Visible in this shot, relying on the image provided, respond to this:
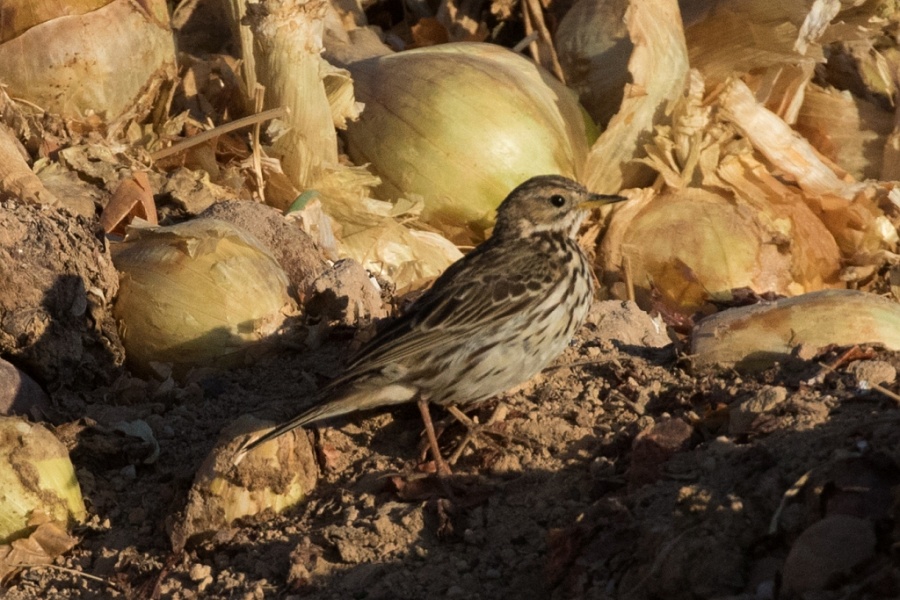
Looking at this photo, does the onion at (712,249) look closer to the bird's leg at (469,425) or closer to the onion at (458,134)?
the onion at (458,134)

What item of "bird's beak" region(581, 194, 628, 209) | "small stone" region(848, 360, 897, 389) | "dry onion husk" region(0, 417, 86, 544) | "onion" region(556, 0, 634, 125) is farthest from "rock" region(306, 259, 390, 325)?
"onion" region(556, 0, 634, 125)

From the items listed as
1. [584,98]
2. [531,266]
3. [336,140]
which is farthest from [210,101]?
[531,266]

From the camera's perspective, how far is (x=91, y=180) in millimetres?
6816

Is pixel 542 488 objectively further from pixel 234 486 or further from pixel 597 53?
pixel 597 53

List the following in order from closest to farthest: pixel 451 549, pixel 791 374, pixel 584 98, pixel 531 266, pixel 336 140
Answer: pixel 451 549 < pixel 791 374 < pixel 531 266 < pixel 336 140 < pixel 584 98

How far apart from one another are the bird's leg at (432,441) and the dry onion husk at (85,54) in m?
2.90

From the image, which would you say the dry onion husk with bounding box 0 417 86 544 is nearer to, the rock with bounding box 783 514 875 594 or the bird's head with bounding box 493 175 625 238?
the bird's head with bounding box 493 175 625 238

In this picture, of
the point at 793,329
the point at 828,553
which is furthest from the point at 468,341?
the point at 828,553

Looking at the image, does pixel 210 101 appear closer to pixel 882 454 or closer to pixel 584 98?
pixel 584 98

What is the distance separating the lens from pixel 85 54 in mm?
6992

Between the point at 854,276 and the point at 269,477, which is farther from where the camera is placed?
the point at 854,276

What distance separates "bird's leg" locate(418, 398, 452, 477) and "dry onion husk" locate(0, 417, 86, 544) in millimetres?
1329

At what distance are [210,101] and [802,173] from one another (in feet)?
11.0

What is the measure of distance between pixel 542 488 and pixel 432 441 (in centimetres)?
50
